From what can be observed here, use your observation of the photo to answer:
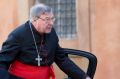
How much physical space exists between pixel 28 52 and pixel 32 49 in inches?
2.4

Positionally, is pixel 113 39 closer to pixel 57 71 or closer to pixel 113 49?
pixel 113 49

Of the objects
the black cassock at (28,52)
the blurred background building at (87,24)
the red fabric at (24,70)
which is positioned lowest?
the blurred background building at (87,24)

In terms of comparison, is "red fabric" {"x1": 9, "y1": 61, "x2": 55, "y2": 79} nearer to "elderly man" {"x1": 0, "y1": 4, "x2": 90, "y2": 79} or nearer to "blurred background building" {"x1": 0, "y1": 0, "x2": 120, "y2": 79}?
"elderly man" {"x1": 0, "y1": 4, "x2": 90, "y2": 79}

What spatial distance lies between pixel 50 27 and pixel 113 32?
3.89 metres

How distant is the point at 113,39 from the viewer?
1015 centimetres

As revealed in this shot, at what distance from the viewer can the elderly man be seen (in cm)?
631

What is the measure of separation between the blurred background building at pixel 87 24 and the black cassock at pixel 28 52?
3.41 meters

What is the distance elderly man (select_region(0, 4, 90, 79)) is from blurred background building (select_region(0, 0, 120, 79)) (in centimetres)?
359

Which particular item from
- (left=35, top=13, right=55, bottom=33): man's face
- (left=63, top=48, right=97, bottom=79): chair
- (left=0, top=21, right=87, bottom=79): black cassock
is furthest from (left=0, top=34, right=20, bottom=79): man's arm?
(left=63, top=48, right=97, bottom=79): chair

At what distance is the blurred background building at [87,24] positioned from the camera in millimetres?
10141

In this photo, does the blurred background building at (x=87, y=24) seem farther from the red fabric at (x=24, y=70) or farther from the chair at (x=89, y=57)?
the red fabric at (x=24, y=70)

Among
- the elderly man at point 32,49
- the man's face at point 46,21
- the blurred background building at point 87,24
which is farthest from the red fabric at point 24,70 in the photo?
the blurred background building at point 87,24

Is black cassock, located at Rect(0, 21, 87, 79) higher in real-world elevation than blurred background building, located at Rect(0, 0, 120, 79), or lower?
higher

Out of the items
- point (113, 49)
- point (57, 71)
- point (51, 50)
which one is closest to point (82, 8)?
point (113, 49)
